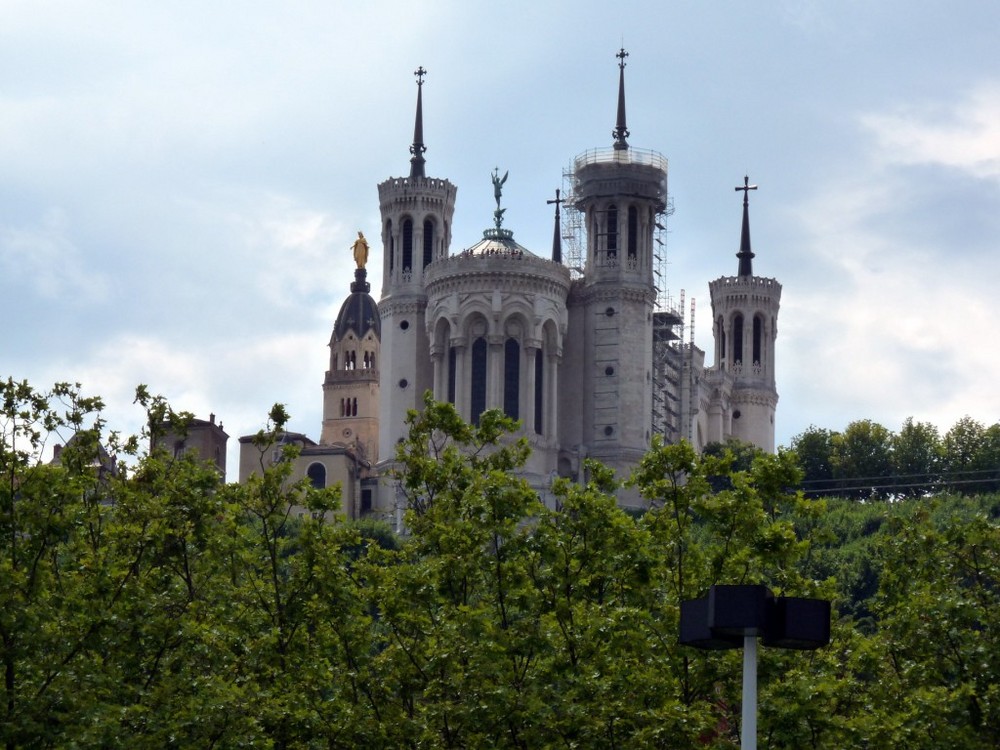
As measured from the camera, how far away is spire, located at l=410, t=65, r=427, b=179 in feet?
438

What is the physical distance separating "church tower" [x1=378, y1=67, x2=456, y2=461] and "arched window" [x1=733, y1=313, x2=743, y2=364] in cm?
2428

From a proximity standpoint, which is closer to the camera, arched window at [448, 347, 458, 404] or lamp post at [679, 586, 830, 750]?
lamp post at [679, 586, 830, 750]

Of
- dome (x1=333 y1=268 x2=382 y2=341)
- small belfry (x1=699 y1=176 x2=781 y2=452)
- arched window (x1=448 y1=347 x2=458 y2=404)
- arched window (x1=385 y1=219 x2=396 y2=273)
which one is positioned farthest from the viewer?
dome (x1=333 y1=268 x2=382 y2=341)

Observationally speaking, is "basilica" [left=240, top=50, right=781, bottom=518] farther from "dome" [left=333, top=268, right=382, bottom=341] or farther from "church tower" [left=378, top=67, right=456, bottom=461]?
"dome" [left=333, top=268, right=382, bottom=341]

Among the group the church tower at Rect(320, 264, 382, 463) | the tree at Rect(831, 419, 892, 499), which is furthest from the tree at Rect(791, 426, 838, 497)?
the church tower at Rect(320, 264, 382, 463)

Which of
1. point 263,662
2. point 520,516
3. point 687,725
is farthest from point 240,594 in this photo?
point 687,725

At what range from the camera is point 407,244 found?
12900cm

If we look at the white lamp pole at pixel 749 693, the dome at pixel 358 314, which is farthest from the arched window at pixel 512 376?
the white lamp pole at pixel 749 693

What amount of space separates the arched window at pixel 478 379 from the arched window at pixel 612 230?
9070 mm

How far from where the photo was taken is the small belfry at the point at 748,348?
14488 centimetres

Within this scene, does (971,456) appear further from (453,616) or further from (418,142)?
(453,616)

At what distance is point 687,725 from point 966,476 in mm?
97917

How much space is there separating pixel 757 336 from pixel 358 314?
107 feet

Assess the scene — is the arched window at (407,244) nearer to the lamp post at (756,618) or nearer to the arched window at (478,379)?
the arched window at (478,379)
